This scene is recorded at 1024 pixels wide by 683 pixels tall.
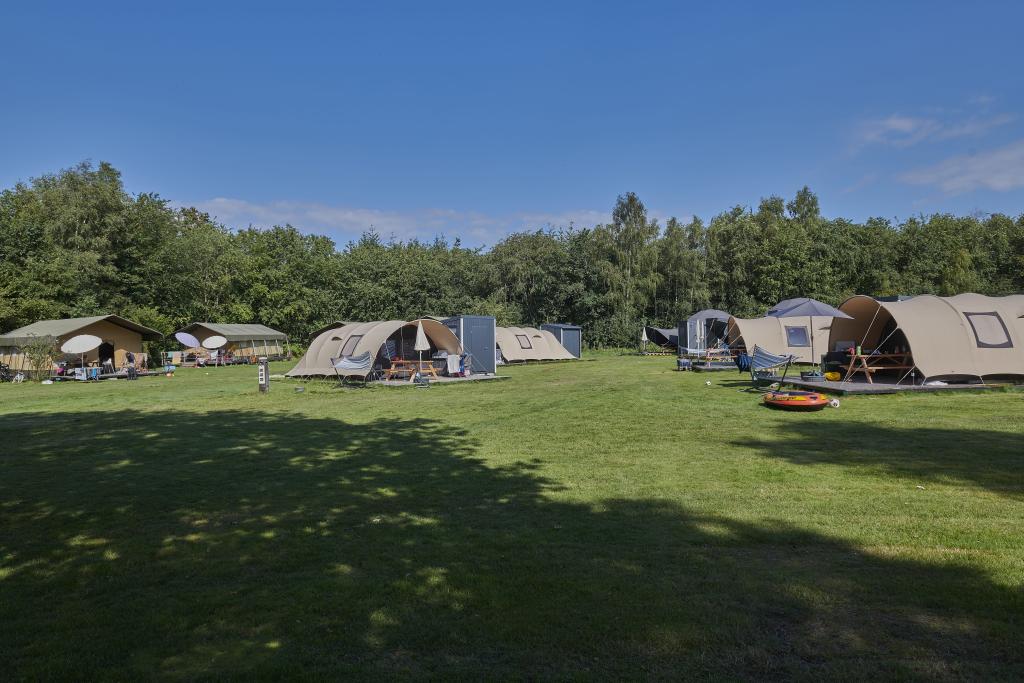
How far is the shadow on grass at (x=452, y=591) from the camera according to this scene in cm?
337

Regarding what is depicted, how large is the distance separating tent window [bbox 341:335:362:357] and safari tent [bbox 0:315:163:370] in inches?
555

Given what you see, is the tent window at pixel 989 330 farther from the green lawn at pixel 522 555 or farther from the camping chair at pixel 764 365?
the green lawn at pixel 522 555

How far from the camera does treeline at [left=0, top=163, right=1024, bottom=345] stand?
39781mm

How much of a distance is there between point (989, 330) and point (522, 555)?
17047 mm

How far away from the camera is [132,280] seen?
41219mm

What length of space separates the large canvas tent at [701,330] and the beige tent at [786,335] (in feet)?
20.1

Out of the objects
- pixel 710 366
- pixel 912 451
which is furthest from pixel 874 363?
pixel 912 451

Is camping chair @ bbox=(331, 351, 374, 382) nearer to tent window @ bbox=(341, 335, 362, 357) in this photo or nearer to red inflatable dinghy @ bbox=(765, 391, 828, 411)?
tent window @ bbox=(341, 335, 362, 357)

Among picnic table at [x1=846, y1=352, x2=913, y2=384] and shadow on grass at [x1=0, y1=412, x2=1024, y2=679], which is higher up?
picnic table at [x1=846, y1=352, x2=913, y2=384]

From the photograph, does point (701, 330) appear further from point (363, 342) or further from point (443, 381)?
point (363, 342)

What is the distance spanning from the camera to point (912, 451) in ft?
28.8

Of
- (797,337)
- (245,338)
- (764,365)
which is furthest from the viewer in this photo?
(245,338)

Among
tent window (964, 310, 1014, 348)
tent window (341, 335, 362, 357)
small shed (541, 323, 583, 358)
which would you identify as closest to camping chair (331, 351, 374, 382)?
tent window (341, 335, 362, 357)

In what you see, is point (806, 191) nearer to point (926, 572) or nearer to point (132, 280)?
point (132, 280)
